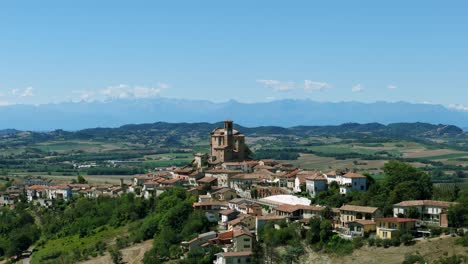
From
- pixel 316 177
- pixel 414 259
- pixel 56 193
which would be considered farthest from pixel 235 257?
pixel 56 193

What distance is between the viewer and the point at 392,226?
4125 centimetres

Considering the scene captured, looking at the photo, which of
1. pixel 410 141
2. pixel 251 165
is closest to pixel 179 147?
pixel 410 141

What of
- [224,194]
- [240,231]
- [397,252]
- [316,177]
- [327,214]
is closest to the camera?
[397,252]

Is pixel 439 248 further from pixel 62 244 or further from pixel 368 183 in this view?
pixel 62 244

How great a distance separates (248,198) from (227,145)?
12.6 meters

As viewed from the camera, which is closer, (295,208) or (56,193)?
(295,208)

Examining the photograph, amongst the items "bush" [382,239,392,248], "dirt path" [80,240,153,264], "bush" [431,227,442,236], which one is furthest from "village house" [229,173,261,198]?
"bush" [431,227,442,236]

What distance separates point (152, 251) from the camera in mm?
46219

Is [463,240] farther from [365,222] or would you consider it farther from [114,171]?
[114,171]

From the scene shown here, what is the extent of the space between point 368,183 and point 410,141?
450 ft

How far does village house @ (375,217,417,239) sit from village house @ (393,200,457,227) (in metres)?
2.07

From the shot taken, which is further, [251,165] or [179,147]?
[179,147]

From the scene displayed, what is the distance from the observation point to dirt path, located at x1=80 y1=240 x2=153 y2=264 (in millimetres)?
47688

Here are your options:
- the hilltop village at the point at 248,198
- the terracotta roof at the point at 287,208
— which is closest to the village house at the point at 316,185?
the hilltop village at the point at 248,198
